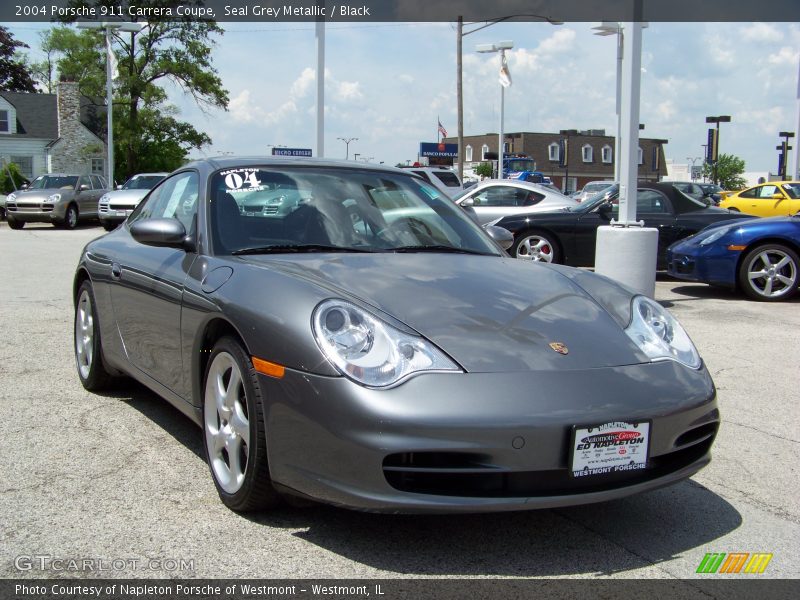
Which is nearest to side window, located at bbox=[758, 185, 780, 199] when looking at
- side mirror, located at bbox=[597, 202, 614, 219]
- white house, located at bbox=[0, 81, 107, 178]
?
side mirror, located at bbox=[597, 202, 614, 219]

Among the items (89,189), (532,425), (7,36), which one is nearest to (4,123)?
(7,36)

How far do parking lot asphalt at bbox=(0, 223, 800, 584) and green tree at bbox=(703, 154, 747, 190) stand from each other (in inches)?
3726

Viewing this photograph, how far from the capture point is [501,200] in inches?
612

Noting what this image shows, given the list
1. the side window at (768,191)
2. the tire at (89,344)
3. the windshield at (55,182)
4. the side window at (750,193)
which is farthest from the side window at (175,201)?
the side window at (750,193)

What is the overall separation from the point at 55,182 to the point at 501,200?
50.3ft

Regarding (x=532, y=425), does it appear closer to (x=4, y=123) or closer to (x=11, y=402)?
(x=11, y=402)

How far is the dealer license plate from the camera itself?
2.75 m

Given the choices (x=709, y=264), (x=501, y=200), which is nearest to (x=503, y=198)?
(x=501, y=200)

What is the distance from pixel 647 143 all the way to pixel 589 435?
315 ft

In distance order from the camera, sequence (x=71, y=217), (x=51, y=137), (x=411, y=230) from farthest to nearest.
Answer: (x=51, y=137), (x=71, y=217), (x=411, y=230)

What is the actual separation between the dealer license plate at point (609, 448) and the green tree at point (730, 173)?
9561 centimetres

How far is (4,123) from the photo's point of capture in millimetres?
45750

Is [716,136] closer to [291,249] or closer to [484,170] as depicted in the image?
[484,170]

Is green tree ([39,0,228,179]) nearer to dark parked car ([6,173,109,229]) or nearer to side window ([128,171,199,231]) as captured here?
dark parked car ([6,173,109,229])
